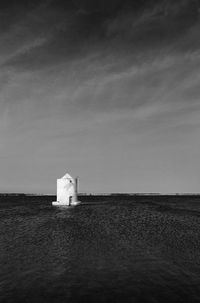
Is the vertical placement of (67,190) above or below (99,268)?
above

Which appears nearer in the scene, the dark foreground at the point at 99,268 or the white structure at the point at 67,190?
the dark foreground at the point at 99,268

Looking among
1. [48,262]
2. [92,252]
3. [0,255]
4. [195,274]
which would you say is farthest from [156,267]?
[0,255]

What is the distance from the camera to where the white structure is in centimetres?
6456

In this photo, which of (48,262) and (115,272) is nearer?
(115,272)

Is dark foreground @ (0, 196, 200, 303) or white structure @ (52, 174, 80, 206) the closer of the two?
dark foreground @ (0, 196, 200, 303)

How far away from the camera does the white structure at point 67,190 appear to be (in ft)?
212

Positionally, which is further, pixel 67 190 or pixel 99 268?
pixel 67 190

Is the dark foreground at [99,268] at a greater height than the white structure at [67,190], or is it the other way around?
the white structure at [67,190]

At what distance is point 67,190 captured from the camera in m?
66.6

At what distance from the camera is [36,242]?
2567 cm

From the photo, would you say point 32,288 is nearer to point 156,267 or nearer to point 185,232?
point 156,267

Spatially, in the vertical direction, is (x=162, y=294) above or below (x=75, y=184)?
below

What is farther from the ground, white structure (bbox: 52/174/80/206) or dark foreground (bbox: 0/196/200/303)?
white structure (bbox: 52/174/80/206)

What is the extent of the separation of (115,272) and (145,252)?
6116mm
